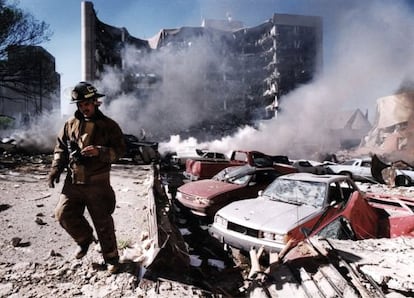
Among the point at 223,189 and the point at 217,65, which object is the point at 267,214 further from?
the point at 217,65

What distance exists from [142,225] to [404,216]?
12.9 feet

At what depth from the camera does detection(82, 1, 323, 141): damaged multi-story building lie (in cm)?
3831

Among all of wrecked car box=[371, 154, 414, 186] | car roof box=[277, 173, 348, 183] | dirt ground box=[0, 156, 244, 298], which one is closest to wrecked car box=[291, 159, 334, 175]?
wrecked car box=[371, 154, 414, 186]

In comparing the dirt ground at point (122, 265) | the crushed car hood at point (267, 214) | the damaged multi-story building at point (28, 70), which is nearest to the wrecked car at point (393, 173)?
the crushed car hood at point (267, 214)

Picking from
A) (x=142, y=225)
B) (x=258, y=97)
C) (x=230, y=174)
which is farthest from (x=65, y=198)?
(x=258, y=97)

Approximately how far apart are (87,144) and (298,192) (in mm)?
3428

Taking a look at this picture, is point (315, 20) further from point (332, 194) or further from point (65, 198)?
point (65, 198)

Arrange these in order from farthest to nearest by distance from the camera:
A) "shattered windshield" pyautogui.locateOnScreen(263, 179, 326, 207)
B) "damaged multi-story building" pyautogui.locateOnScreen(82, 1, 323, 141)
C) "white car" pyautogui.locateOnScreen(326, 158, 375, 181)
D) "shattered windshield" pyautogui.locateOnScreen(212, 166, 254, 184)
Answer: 1. "damaged multi-story building" pyautogui.locateOnScreen(82, 1, 323, 141)
2. "white car" pyautogui.locateOnScreen(326, 158, 375, 181)
3. "shattered windshield" pyautogui.locateOnScreen(212, 166, 254, 184)
4. "shattered windshield" pyautogui.locateOnScreen(263, 179, 326, 207)

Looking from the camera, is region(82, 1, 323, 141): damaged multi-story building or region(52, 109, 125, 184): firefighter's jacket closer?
region(52, 109, 125, 184): firefighter's jacket

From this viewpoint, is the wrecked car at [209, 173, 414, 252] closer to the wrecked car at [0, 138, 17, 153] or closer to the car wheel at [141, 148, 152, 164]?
the car wheel at [141, 148, 152, 164]

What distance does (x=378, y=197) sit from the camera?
5508 mm

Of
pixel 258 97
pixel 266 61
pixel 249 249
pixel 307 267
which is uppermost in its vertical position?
pixel 266 61

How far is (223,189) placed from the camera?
621 cm

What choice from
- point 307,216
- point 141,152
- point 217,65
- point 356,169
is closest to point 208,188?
point 307,216
